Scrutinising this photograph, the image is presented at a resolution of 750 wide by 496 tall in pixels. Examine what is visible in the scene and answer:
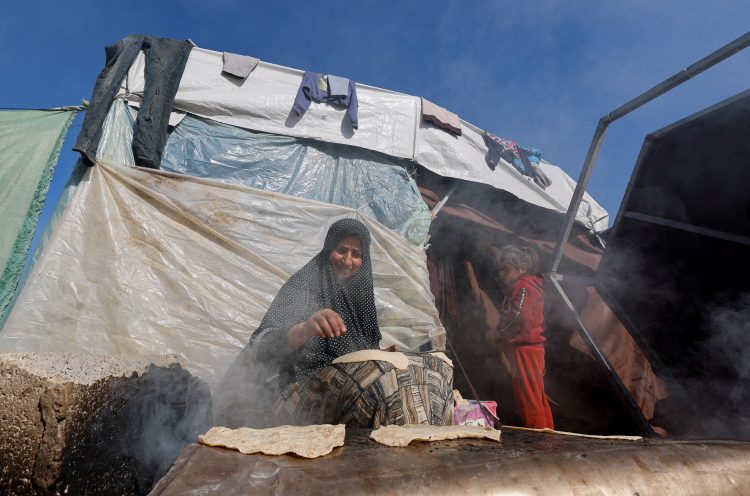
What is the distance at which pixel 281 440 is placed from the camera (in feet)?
3.51

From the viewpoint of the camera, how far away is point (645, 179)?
3561 millimetres

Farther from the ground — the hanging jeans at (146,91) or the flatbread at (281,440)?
the hanging jeans at (146,91)

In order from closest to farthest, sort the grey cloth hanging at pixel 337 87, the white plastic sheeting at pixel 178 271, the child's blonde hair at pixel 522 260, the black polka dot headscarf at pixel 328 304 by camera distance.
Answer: the black polka dot headscarf at pixel 328 304 → the white plastic sheeting at pixel 178 271 → the child's blonde hair at pixel 522 260 → the grey cloth hanging at pixel 337 87

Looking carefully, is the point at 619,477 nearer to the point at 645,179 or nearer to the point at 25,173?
the point at 645,179

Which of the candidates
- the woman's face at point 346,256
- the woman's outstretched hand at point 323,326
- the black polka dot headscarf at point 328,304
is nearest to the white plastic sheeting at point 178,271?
the black polka dot headscarf at point 328,304

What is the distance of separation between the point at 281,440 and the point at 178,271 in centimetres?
261

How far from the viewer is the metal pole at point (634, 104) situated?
2.43 meters

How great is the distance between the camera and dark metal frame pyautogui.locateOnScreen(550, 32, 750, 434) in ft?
8.12

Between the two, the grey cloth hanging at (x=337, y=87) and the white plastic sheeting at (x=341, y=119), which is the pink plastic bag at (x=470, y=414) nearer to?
the white plastic sheeting at (x=341, y=119)

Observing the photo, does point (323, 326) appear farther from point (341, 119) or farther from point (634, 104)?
point (341, 119)

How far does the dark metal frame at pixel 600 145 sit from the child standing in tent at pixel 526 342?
366 millimetres

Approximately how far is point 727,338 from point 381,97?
14.6ft

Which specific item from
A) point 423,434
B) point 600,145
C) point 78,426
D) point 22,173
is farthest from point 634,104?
point 22,173

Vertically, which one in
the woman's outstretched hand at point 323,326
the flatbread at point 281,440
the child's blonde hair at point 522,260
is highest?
the child's blonde hair at point 522,260
